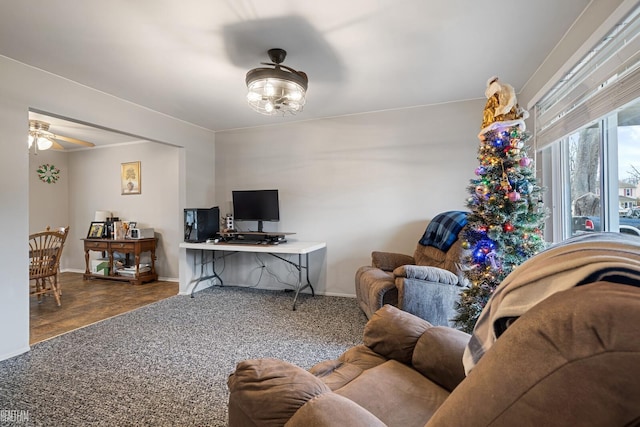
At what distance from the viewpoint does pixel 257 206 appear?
157 inches

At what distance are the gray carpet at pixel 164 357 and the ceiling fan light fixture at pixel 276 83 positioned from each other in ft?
6.80

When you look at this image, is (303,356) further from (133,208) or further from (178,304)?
(133,208)

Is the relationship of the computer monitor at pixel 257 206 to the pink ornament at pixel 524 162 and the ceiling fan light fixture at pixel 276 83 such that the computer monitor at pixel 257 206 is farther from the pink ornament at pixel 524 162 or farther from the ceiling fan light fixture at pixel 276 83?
the pink ornament at pixel 524 162

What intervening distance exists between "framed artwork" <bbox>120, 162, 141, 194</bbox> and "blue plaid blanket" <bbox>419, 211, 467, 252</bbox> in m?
4.92

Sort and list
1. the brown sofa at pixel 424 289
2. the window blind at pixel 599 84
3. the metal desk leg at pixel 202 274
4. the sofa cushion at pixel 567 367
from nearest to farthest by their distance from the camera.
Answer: the sofa cushion at pixel 567 367 → the window blind at pixel 599 84 → the brown sofa at pixel 424 289 → the metal desk leg at pixel 202 274

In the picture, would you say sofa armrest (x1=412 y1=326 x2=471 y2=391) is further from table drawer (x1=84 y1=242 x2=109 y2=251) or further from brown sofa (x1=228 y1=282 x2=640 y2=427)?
table drawer (x1=84 y1=242 x2=109 y2=251)

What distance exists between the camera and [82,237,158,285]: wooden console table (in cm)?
462

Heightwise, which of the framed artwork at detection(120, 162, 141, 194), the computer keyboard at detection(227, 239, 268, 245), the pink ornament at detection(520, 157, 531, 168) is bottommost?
the computer keyboard at detection(227, 239, 268, 245)

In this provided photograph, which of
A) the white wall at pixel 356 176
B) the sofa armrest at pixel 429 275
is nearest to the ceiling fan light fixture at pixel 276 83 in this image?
the white wall at pixel 356 176

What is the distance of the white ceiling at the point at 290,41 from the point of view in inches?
69.1

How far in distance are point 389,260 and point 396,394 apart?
225cm

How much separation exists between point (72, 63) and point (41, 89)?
16.6 inches

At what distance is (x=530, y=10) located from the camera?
178cm

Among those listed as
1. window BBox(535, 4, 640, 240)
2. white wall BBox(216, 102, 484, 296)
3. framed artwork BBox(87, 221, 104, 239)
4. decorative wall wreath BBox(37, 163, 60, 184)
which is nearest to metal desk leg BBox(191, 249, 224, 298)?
white wall BBox(216, 102, 484, 296)
